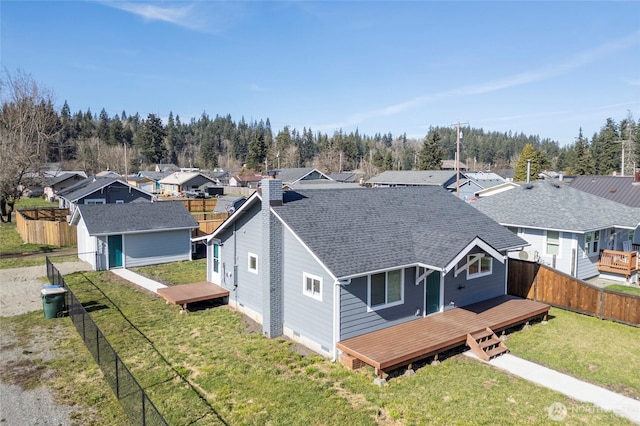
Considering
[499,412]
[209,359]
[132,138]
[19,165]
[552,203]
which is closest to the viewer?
[499,412]

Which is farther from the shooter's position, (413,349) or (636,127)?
(636,127)

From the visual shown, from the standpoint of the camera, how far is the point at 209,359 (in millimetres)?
12031

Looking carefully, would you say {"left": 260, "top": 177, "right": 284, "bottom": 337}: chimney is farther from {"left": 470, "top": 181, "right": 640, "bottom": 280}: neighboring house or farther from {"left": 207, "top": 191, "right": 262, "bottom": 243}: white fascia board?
{"left": 470, "top": 181, "right": 640, "bottom": 280}: neighboring house

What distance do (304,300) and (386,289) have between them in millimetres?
2550

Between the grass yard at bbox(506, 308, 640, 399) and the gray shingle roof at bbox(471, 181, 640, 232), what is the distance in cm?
590

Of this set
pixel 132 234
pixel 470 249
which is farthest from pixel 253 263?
pixel 132 234

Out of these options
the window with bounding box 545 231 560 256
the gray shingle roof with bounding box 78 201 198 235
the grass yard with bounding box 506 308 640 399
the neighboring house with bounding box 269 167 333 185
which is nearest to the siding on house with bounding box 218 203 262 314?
the grass yard with bounding box 506 308 640 399

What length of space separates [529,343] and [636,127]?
9671 cm

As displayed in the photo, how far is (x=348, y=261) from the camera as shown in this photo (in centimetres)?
1211

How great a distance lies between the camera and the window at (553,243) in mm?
A: 20469

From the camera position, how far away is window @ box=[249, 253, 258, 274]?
50.0 feet

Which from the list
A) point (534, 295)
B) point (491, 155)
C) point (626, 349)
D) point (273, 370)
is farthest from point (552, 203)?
point (491, 155)

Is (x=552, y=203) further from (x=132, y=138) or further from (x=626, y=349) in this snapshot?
(x=132, y=138)

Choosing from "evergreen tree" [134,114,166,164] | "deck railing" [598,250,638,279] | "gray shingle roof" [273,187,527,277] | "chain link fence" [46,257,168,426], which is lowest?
"chain link fence" [46,257,168,426]
